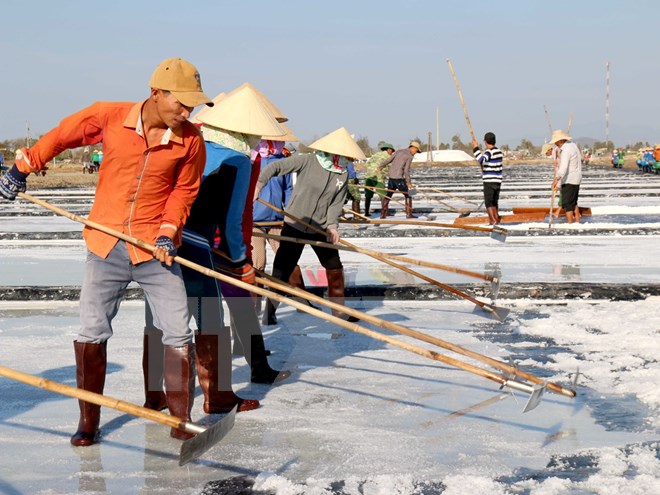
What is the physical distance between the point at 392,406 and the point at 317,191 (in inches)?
95.0

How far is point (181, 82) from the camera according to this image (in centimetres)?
394

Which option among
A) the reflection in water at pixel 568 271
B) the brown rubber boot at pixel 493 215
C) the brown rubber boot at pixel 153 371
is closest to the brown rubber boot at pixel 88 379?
the brown rubber boot at pixel 153 371

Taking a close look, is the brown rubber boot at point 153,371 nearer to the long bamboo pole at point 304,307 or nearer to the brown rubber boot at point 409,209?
the long bamboo pole at point 304,307

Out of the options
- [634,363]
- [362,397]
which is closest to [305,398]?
[362,397]

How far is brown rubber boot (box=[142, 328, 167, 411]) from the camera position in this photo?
477 centimetres

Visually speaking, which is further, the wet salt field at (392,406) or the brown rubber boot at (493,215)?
the brown rubber boot at (493,215)

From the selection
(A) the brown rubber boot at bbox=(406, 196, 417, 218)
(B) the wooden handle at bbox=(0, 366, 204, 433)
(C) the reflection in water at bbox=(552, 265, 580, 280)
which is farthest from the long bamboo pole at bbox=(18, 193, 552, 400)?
(A) the brown rubber boot at bbox=(406, 196, 417, 218)

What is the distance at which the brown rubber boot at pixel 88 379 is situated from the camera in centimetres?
412

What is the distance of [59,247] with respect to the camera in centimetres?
1261

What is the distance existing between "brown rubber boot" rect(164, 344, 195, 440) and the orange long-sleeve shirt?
43cm

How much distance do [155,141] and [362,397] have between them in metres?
1.77

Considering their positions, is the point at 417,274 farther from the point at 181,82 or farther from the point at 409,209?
the point at 409,209

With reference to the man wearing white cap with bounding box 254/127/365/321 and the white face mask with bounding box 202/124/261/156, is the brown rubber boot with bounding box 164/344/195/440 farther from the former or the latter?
the man wearing white cap with bounding box 254/127/365/321

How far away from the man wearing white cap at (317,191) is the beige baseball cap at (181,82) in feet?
A: 9.25
